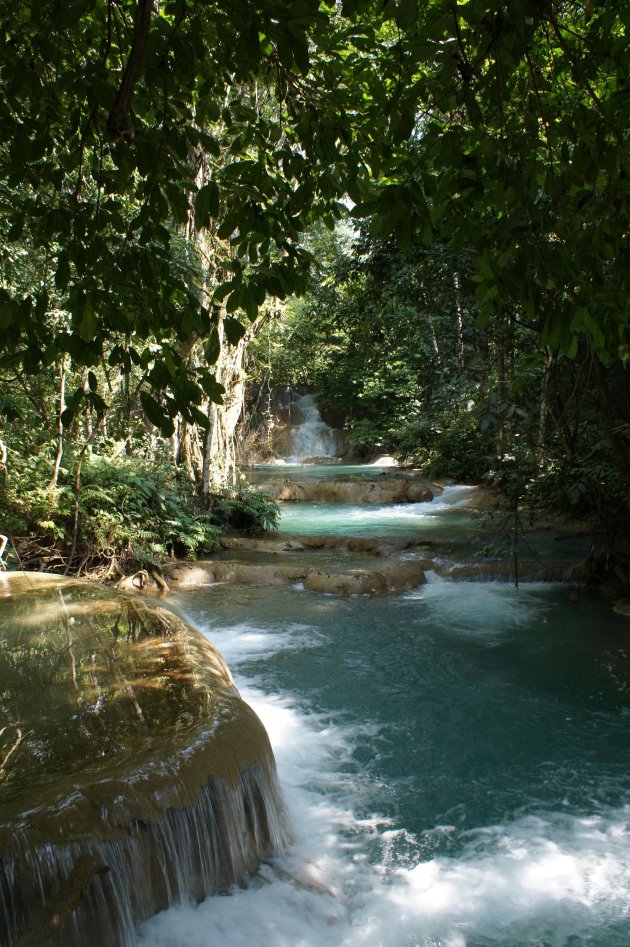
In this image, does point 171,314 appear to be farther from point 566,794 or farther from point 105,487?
point 105,487

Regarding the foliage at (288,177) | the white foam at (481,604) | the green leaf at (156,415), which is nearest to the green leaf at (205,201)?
the foliage at (288,177)

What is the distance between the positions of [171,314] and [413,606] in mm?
6382

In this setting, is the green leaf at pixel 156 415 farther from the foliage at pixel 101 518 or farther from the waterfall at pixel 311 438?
the waterfall at pixel 311 438

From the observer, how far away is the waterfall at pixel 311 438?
29.8 meters

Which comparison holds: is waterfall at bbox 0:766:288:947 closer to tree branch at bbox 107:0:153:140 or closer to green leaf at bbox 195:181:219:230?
green leaf at bbox 195:181:219:230

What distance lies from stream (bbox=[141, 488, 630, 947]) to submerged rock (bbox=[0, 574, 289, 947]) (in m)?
0.22

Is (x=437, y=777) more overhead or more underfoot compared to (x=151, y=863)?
more underfoot

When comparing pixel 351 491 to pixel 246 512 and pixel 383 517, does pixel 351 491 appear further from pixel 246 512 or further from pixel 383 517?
pixel 246 512

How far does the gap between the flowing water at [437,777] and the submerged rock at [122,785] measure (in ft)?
0.72

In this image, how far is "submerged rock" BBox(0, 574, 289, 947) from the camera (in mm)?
2643

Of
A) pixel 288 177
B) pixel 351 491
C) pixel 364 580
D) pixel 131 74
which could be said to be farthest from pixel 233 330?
pixel 351 491

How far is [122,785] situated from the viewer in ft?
9.70

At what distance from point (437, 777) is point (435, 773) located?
0.05 meters

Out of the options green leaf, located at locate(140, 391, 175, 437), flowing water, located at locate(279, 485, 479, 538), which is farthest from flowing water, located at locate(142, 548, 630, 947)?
flowing water, located at locate(279, 485, 479, 538)
